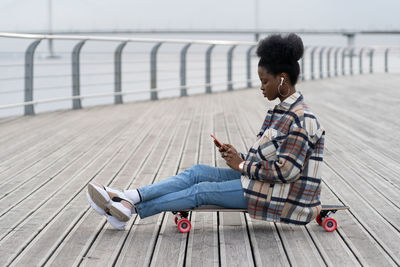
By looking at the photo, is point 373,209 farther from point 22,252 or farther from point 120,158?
point 120,158

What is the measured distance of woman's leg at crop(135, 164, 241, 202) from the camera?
2990 millimetres

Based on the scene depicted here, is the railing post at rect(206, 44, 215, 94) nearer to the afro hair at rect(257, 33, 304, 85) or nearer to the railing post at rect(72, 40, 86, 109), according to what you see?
the railing post at rect(72, 40, 86, 109)

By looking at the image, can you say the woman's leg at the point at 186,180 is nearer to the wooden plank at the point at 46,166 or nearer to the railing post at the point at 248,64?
the wooden plank at the point at 46,166

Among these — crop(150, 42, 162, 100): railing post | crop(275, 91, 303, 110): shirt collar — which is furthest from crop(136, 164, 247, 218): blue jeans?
crop(150, 42, 162, 100): railing post

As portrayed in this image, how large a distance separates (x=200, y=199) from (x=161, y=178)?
1457 millimetres

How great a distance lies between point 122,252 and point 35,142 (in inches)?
143

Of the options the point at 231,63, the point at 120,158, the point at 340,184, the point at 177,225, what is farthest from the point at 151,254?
the point at 231,63

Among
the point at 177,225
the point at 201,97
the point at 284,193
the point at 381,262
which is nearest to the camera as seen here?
the point at 381,262

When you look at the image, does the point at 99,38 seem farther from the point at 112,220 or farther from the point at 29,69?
the point at 112,220

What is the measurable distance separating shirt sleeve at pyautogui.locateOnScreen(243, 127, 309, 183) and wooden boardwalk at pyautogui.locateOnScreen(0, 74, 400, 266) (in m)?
0.34

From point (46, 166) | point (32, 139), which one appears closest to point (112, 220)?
point (46, 166)

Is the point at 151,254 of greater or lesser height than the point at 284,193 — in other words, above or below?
below

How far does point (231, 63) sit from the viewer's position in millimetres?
14008

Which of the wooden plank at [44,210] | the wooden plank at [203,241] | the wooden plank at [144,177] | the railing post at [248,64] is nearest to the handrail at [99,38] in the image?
the railing post at [248,64]
